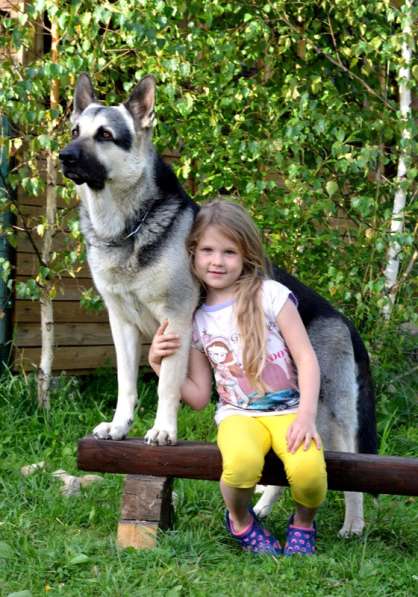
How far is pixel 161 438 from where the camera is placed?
305 cm

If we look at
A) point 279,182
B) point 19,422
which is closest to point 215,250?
point 19,422

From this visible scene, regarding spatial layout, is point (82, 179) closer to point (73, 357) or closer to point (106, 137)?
point (106, 137)

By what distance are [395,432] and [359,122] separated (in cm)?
212

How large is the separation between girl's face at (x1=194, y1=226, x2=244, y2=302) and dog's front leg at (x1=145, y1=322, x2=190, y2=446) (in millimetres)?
241

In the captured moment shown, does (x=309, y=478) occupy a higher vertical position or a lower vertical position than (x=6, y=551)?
higher

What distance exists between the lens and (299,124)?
175 inches

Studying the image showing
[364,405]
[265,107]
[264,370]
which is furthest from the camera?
[265,107]

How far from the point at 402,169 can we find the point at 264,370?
2.95m

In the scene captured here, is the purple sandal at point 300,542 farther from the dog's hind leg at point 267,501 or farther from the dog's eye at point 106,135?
the dog's eye at point 106,135

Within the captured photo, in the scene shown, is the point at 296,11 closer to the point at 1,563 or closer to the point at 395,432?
the point at 395,432

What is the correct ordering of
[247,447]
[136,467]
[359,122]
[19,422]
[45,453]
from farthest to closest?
[359,122] → [19,422] → [45,453] → [136,467] → [247,447]

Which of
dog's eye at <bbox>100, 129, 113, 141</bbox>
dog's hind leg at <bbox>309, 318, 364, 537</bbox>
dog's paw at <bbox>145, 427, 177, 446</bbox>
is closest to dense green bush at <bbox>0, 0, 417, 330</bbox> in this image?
dog's eye at <bbox>100, 129, 113, 141</bbox>

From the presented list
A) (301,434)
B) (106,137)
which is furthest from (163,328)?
(106,137)

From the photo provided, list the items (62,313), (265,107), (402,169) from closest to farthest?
(265,107) < (402,169) < (62,313)
